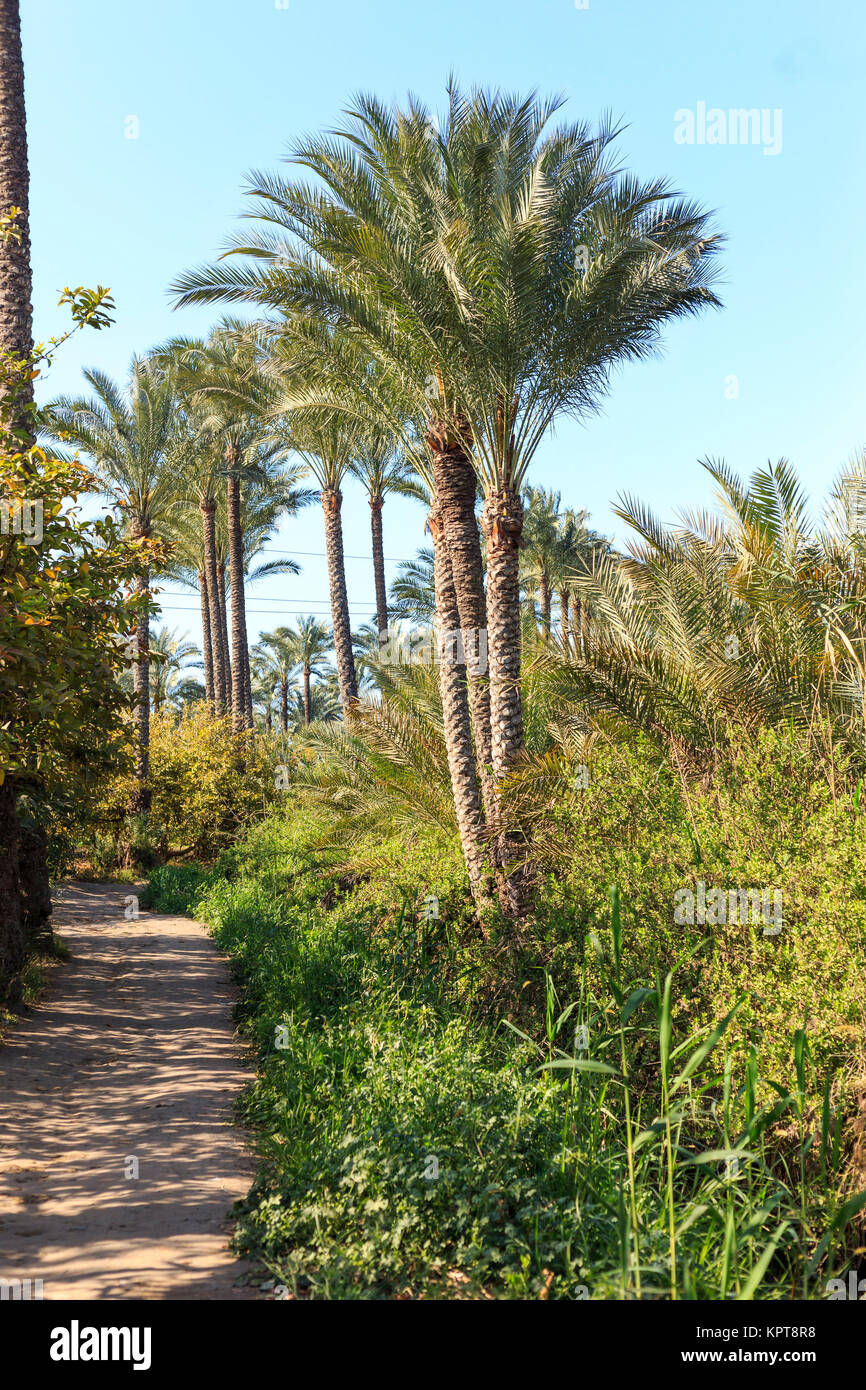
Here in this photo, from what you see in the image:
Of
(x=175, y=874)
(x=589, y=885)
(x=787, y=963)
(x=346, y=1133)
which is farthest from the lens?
(x=175, y=874)

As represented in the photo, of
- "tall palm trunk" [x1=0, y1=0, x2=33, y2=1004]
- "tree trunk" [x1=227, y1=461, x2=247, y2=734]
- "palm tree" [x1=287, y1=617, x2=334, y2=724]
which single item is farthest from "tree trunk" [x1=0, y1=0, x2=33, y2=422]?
"palm tree" [x1=287, y1=617, x2=334, y2=724]

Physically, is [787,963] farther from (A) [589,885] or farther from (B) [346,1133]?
(B) [346,1133]

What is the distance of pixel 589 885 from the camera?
793cm

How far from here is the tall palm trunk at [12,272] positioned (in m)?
8.10

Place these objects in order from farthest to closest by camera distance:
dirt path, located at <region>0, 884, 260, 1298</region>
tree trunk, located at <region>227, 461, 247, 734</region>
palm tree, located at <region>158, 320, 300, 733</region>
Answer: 1. tree trunk, located at <region>227, 461, 247, 734</region>
2. palm tree, located at <region>158, 320, 300, 733</region>
3. dirt path, located at <region>0, 884, 260, 1298</region>

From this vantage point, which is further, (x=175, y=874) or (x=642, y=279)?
(x=175, y=874)

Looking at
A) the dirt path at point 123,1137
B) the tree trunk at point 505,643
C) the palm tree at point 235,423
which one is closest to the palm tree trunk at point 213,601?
the palm tree at point 235,423

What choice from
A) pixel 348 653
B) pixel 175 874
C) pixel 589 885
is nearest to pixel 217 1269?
pixel 589 885

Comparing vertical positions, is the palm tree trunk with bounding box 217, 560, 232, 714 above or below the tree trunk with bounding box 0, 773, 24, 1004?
above

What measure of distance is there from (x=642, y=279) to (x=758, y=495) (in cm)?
250

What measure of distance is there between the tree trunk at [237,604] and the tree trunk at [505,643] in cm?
1534

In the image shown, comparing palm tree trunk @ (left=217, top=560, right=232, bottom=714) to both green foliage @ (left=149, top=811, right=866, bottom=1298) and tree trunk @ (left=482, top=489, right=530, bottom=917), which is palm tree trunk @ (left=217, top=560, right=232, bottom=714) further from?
green foliage @ (left=149, top=811, right=866, bottom=1298)

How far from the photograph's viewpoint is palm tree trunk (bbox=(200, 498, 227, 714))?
26.8m

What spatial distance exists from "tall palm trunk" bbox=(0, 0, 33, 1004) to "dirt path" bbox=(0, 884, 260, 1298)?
0.91 m
